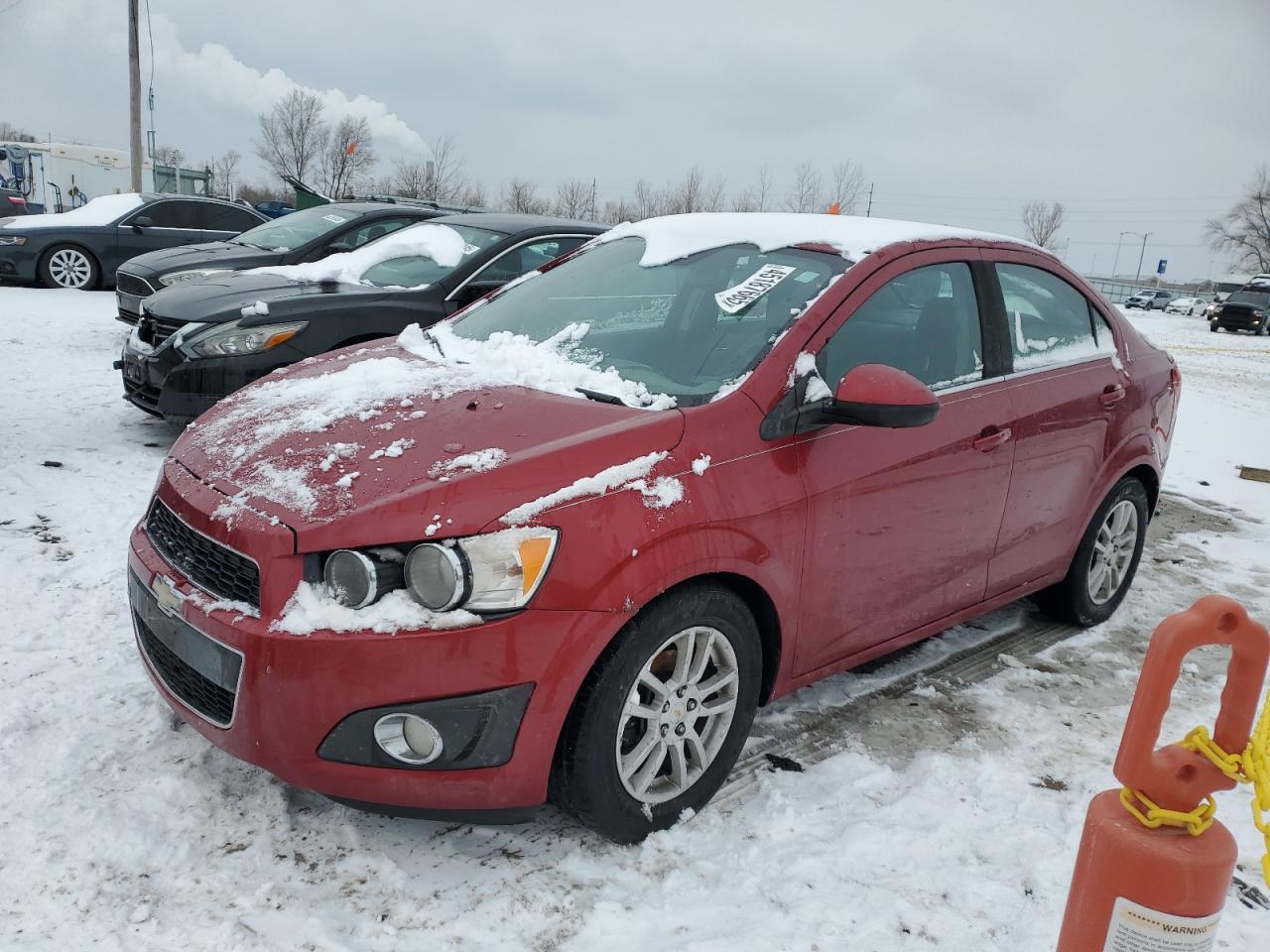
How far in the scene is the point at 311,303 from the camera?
19.0 ft

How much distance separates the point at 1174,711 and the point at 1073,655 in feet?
1.54

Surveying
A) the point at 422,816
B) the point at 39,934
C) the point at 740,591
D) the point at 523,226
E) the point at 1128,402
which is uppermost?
the point at 523,226

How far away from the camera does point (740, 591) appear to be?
272 cm

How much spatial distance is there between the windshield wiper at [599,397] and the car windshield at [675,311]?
131 millimetres

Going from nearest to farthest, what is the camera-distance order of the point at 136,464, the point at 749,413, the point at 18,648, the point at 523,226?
the point at 749,413 < the point at 18,648 < the point at 136,464 < the point at 523,226

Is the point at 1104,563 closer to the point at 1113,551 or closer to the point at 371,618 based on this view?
the point at 1113,551

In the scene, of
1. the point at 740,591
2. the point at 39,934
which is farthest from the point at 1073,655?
the point at 39,934

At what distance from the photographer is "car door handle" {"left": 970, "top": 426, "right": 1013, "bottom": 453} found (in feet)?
10.9

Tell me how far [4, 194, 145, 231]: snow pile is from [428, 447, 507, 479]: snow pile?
12.8 metres

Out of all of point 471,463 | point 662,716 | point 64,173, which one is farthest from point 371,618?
point 64,173

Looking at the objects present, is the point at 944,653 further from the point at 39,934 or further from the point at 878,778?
the point at 39,934

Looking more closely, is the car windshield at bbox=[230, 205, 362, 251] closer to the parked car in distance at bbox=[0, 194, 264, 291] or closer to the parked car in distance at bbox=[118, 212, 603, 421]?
the parked car in distance at bbox=[118, 212, 603, 421]

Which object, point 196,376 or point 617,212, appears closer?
point 196,376

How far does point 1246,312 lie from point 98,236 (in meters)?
32.2
